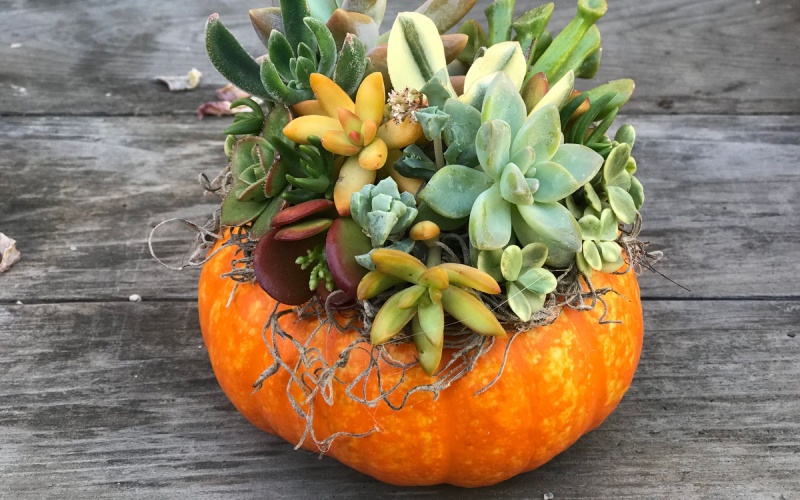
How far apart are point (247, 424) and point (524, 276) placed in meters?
0.50

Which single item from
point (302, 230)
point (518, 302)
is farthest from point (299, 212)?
point (518, 302)

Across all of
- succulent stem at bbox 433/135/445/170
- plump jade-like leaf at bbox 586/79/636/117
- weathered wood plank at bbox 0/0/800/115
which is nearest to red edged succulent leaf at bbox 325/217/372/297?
succulent stem at bbox 433/135/445/170

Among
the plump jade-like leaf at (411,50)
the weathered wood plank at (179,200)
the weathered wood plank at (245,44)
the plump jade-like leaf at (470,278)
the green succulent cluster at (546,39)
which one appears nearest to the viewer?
the plump jade-like leaf at (470,278)

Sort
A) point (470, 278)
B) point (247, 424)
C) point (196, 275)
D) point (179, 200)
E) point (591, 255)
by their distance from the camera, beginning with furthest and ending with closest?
point (179, 200), point (196, 275), point (247, 424), point (591, 255), point (470, 278)

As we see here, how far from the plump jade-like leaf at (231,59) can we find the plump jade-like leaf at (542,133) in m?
0.30

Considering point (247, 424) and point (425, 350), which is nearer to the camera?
point (425, 350)

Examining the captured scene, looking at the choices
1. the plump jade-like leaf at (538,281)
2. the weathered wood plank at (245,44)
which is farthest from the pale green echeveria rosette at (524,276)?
the weathered wood plank at (245,44)

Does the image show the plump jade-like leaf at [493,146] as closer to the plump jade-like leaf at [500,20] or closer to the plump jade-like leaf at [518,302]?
the plump jade-like leaf at [518,302]

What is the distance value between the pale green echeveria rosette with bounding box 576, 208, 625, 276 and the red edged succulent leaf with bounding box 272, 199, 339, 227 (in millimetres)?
278

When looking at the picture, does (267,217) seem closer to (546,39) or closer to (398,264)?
(398,264)

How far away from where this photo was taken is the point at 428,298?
0.74 m

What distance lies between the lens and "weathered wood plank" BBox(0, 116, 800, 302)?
1.28 meters

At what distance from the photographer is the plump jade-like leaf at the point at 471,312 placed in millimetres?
726

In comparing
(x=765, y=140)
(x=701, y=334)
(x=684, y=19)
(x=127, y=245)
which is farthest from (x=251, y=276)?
(x=684, y=19)
